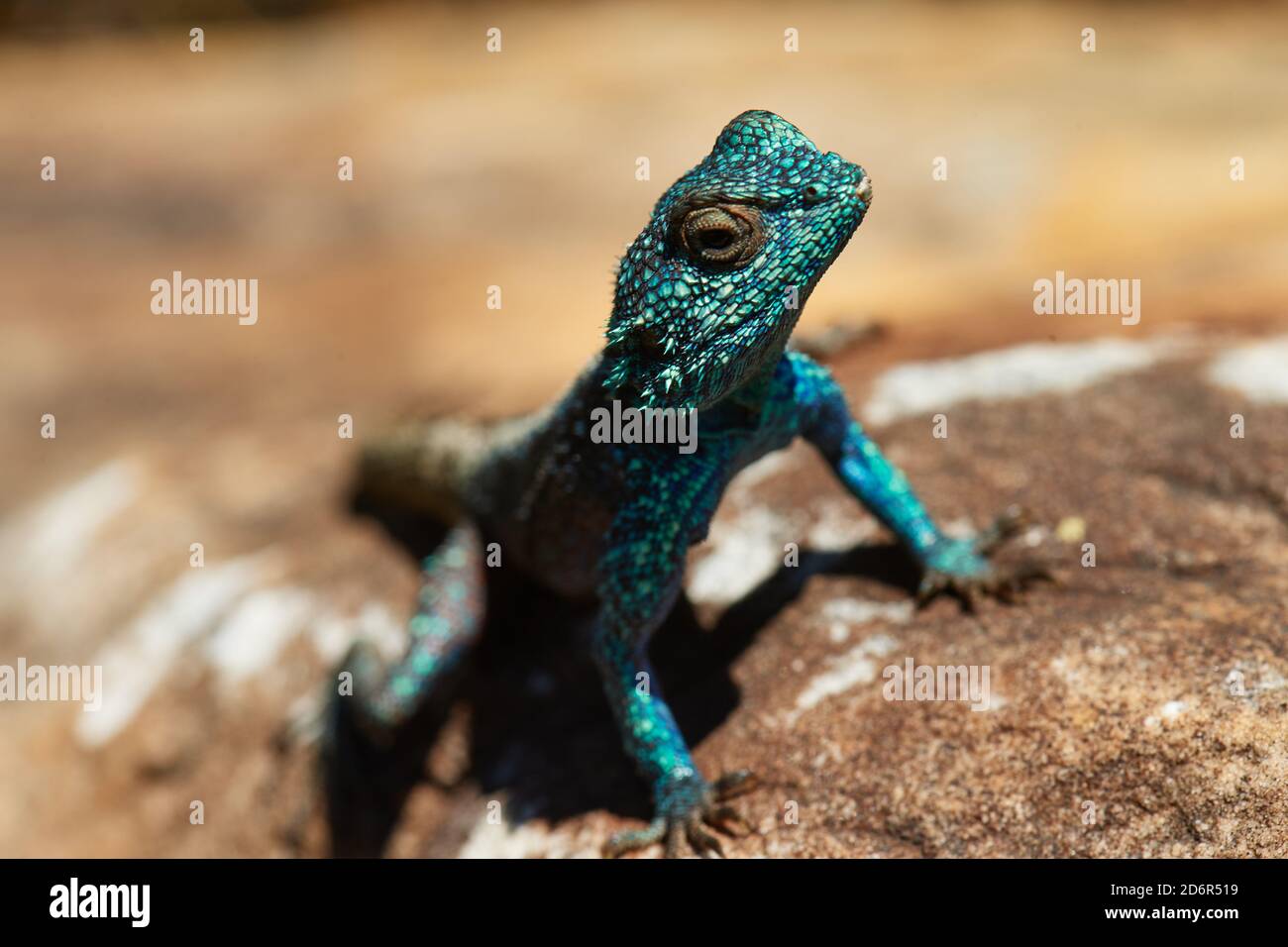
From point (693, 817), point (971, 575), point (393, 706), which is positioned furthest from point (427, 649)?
point (971, 575)

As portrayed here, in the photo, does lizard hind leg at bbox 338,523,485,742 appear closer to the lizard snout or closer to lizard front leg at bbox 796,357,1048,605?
lizard front leg at bbox 796,357,1048,605

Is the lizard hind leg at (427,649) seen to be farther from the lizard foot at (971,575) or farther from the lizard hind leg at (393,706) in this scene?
the lizard foot at (971,575)

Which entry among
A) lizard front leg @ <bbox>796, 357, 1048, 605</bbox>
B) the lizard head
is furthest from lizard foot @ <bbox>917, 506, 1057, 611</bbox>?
the lizard head

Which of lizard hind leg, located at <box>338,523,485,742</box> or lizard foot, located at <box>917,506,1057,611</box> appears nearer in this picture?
lizard foot, located at <box>917,506,1057,611</box>

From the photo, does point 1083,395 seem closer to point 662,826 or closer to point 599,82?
point 662,826

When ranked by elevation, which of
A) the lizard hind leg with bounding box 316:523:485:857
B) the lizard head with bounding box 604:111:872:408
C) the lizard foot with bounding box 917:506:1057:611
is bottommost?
the lizard hind leg with bounding box 316:523:485:857

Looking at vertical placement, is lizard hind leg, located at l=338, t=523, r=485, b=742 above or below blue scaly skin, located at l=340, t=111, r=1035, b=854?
below

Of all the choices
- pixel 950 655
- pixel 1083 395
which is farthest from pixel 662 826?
pixel 1083 395

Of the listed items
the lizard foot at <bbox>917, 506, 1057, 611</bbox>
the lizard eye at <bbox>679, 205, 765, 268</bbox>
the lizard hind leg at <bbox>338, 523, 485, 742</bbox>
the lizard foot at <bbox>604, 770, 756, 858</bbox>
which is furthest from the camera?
the lizard hind leg at <bbox>338, 523, 485, 742</bbox>

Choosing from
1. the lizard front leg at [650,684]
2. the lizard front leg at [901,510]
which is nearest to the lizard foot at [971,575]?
the lizard front leg at [901,510]

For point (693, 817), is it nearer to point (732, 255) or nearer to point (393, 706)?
point (393, 706)
